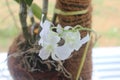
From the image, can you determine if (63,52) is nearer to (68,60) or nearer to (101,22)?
(68,60)

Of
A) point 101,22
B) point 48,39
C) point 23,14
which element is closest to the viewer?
point 48,39

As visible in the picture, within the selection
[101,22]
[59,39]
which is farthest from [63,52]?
[101,22]

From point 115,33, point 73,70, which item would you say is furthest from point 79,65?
point 115,33

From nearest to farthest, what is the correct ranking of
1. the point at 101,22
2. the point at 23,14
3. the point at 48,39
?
the point at 48,39
the point at 23,14
the point at 101,22

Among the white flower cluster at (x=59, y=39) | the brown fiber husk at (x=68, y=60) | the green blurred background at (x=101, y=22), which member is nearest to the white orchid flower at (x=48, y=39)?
the white flower cluster at (x=59, y=39)

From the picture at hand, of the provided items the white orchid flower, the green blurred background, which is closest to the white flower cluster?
the white orchid flower

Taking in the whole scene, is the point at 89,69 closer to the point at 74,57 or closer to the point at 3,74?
the point at 74,57

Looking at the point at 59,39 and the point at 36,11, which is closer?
the point at 59,39

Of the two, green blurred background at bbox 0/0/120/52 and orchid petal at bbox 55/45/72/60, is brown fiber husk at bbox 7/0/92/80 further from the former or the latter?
green blurred background at bbox 0/0/120/52

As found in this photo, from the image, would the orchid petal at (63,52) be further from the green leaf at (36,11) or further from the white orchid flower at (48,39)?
the green leaf at (36,11)
